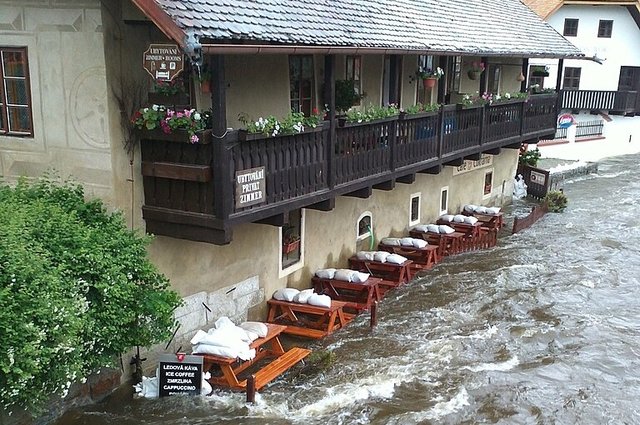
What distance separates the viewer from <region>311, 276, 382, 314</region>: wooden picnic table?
1317cm

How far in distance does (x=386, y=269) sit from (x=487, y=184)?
9.21 metres

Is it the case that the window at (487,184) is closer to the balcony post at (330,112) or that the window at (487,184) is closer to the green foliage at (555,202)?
the green foliage at (555,202)

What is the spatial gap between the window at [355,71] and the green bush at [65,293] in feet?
22.0

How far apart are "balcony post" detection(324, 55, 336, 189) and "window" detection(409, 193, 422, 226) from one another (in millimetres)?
6775

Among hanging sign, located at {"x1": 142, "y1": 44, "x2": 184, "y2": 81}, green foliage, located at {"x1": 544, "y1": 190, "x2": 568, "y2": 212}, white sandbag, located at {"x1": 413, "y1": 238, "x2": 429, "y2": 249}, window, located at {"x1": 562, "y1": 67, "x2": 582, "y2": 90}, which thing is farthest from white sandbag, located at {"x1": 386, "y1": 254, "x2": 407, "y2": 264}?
window, located at {"x1": 562, "y1": 67, "x2": 582, "y2": 90}

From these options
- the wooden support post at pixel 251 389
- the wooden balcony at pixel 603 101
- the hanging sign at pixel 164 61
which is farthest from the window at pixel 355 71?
the wooden balcony at pixel 603 101

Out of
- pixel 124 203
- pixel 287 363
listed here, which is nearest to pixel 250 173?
pixel 124 203

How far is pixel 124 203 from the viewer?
30.3 ft

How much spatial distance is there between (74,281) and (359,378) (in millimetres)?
4993

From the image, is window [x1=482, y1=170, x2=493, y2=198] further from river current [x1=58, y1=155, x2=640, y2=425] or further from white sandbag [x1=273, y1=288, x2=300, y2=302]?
white sandbag [x1=273, y1=288, x2=300, y2=302]

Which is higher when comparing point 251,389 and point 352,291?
point 251,389

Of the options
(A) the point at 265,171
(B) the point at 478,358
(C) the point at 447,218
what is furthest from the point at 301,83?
(C) the point at 447,218

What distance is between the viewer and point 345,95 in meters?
13.1

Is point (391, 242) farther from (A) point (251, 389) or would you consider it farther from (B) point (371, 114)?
(A) point (251, 389)
